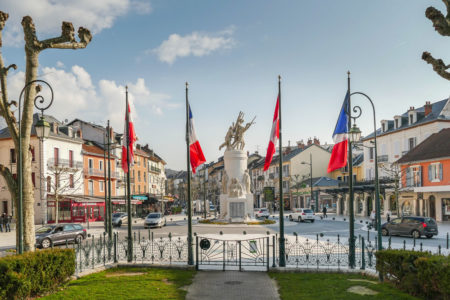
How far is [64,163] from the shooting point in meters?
47.1

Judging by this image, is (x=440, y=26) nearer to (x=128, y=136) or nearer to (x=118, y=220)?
(x=128, y=136)

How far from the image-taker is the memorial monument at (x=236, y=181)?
37.3m

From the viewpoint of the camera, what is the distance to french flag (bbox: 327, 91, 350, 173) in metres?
15.2

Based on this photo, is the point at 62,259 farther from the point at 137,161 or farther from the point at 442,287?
the point at 137,161

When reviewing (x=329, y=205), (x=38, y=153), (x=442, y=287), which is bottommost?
(x=329, y=205)

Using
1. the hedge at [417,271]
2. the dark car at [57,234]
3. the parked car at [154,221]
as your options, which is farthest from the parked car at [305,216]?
the hedge at [417,271]

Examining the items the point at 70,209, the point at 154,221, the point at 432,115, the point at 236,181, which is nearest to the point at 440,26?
the point at 236,181

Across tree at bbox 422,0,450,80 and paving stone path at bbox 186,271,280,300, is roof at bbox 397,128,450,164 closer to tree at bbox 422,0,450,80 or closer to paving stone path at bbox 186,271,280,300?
tree at bbox 422,0,450,80

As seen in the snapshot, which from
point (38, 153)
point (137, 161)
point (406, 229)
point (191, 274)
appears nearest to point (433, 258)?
point (191, 274)

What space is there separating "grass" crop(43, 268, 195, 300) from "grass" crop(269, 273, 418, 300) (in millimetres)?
2904

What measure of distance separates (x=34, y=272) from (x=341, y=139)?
10.9 meters

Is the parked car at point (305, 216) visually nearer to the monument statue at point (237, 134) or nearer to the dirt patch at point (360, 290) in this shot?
the monument statue at point (237, 134)

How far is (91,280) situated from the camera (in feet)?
41.5

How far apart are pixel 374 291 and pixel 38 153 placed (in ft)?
135
